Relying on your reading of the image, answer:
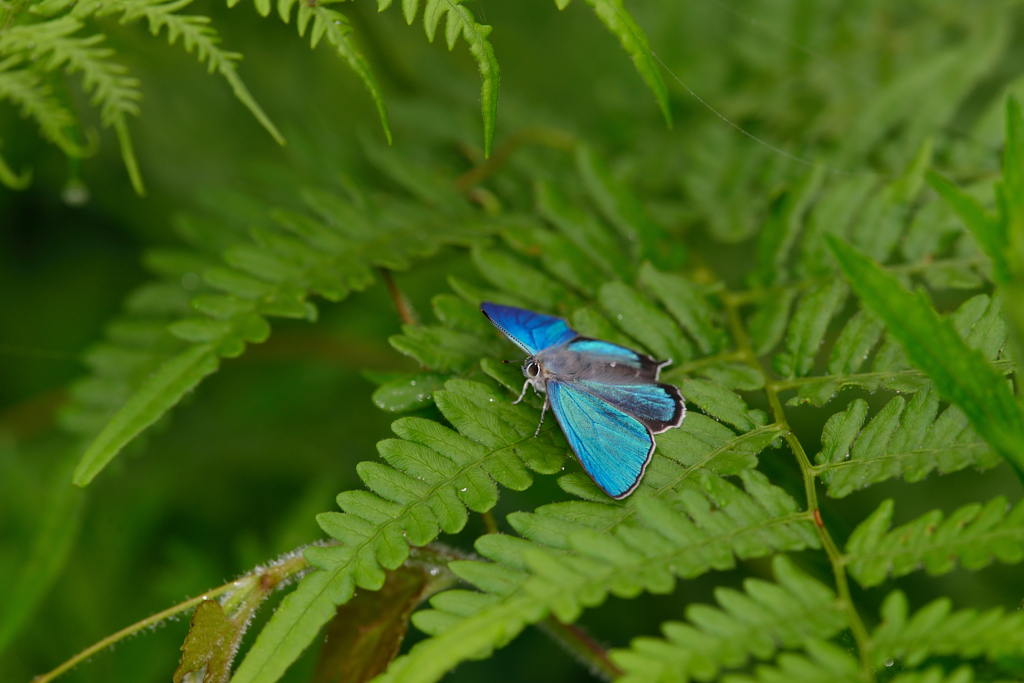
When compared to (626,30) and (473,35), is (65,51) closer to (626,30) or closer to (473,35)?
(473,35)

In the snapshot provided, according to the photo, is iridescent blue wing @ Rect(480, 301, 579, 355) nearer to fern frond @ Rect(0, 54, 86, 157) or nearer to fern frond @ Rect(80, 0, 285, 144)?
fern frond @ Rect(80, 0, 285, 144)

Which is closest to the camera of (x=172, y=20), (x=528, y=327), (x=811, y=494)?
(x=811, y=494)

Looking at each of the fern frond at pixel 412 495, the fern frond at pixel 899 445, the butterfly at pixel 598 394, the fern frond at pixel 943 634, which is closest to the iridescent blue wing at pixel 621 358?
the butterfly at pixel 598 394

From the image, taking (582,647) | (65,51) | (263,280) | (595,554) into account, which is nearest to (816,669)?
(595,554)

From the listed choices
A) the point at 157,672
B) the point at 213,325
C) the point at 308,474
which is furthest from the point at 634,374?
the point at 157,672

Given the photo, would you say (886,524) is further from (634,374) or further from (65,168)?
(65,168)
